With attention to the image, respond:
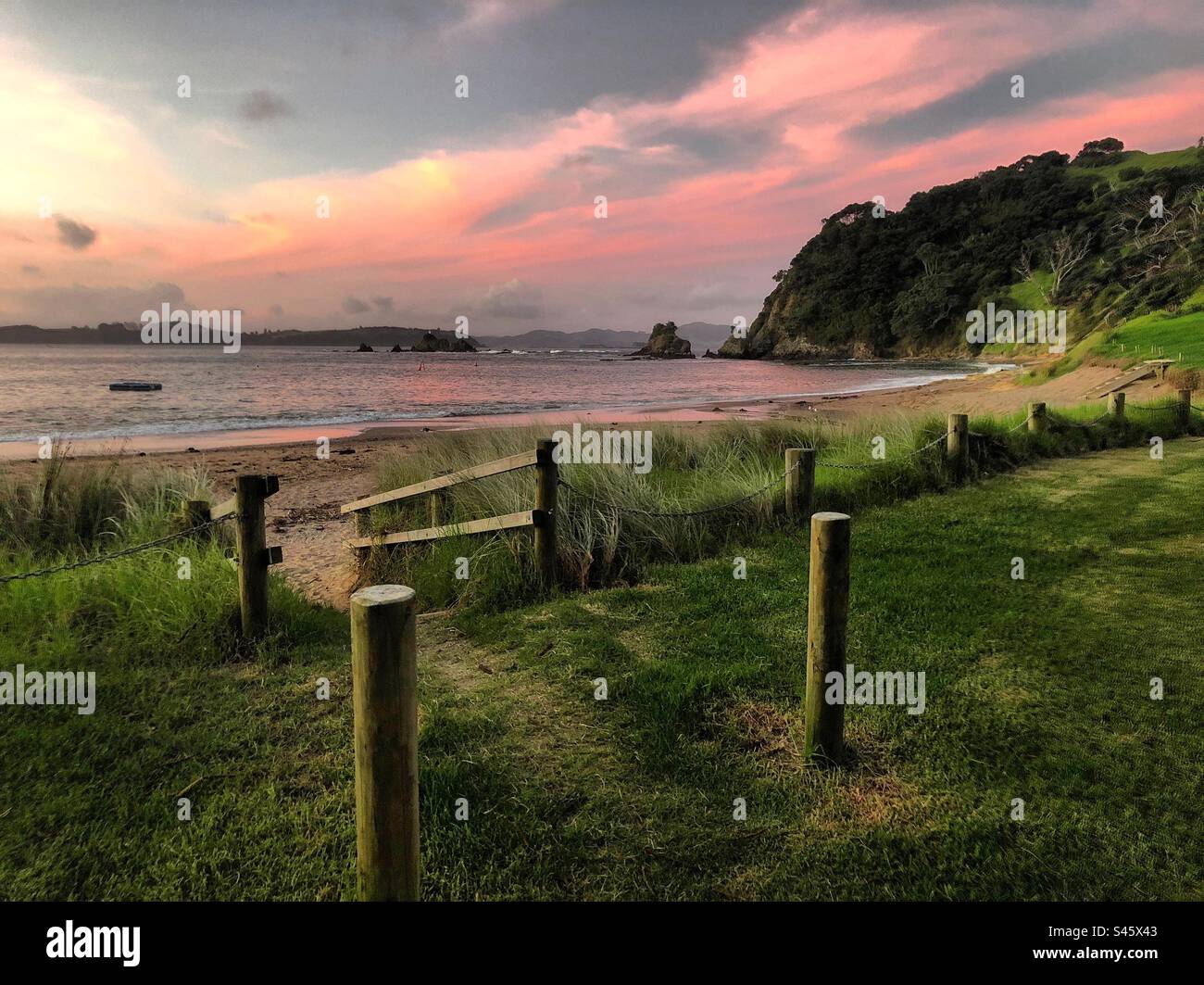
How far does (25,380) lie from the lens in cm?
4872

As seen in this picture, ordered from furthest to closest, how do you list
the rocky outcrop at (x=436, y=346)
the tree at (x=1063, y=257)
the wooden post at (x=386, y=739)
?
the rocky outcrop at (x=436, y=346) → the tree at (x=1063, y=257) → the wooden post at (x=386, y=739)

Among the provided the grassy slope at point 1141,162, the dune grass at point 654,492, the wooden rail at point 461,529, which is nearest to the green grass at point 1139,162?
the grassy slope at point 1141,162

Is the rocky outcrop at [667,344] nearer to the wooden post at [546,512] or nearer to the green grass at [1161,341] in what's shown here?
the green grass at [1161,341]

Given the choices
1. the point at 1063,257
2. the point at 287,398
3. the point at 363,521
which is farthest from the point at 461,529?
the point at 1063,257

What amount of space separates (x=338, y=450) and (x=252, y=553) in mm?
13922

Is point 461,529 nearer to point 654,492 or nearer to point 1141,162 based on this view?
point 654,492

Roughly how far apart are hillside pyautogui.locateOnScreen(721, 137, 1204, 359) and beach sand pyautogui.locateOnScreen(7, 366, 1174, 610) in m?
20.3

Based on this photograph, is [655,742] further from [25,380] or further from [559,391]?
[25,380]

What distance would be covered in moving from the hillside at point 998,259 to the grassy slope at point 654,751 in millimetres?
42826

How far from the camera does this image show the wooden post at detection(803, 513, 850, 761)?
3.67 m

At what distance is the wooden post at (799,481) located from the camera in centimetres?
840

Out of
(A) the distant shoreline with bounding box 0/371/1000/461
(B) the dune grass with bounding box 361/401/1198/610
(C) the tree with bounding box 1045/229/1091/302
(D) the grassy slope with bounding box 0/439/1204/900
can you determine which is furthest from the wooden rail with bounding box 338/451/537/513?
(C) the tree with bounding box 1045/229/1091/302
